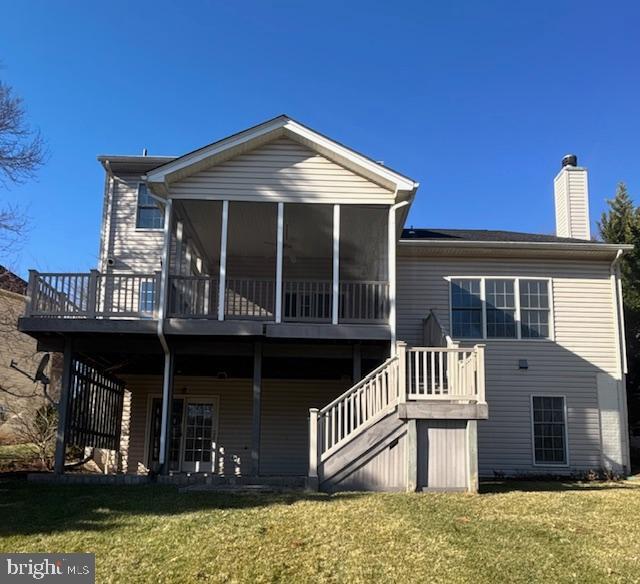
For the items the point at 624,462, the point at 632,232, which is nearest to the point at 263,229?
the point at 624,462

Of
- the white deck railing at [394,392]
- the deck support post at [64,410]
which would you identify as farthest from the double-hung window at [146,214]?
the white deck railing at [394,392]

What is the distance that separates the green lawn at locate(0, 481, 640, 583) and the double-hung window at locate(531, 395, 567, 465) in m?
4.41

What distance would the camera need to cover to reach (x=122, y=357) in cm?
1439

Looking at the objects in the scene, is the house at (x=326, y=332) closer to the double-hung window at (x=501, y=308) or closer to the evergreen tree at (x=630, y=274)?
the double-hung window at (x=501, y=308)

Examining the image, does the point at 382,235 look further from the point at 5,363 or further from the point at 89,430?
the point at 5,363

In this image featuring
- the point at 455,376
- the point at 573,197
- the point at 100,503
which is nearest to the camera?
the point at 100,503

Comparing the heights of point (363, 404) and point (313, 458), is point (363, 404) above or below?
above

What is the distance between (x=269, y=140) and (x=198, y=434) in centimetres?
741

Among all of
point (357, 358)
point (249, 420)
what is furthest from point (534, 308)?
point (249, 420)

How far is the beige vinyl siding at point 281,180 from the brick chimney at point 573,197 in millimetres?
6540

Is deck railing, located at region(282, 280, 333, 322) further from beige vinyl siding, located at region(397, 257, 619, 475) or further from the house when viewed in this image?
beige vinyl siding, located at region(397, 257, 619, 475)

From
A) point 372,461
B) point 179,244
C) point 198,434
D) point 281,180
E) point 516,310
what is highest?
point 281,180

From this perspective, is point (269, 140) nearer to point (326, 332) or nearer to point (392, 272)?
point (392, 272)

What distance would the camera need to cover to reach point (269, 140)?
12812mm
